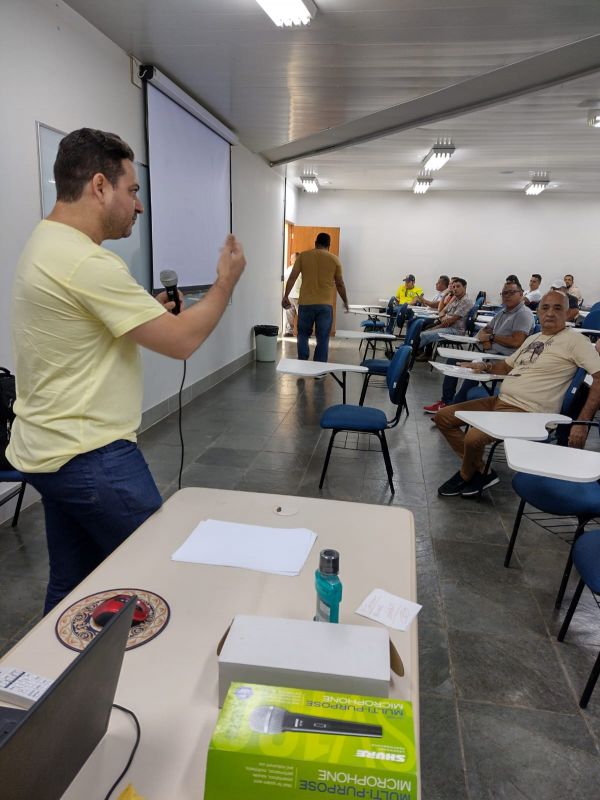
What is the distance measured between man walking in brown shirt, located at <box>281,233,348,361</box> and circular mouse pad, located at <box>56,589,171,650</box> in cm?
486

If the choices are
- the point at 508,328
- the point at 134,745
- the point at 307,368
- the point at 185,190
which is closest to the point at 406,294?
the point at 508,328

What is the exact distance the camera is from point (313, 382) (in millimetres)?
6371

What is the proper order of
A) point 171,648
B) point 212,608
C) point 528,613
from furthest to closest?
point 528,613, point 212,608, point 171,648

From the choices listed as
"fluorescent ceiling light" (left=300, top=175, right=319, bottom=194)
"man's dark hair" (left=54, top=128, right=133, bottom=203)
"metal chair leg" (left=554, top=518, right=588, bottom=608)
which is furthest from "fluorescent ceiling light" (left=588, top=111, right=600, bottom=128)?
"man's dark hair" (left=54, top=128, right=133, bottom=203)

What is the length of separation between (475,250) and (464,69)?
7.55 metres

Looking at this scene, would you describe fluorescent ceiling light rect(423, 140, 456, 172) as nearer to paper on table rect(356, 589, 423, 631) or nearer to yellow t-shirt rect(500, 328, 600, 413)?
yellow t-shirt rect(500, 328, 600, 413)

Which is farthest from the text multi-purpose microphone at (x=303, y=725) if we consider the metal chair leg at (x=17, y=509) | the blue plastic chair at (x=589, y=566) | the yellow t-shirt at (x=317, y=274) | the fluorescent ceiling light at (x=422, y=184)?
the fluorescent ceiling light at (x=422, y=184)

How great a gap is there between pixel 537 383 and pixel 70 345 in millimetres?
2777

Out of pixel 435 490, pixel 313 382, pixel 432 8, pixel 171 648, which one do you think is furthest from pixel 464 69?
pixel 171 648

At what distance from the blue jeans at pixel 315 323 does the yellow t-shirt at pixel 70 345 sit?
480cm

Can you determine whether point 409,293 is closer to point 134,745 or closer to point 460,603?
point 460,603

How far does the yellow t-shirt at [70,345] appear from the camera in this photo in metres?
1.10

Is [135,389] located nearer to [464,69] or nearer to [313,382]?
[464,69]

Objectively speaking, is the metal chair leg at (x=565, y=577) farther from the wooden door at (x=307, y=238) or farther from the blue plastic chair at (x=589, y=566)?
the wooden door at (x=307, y=238)
